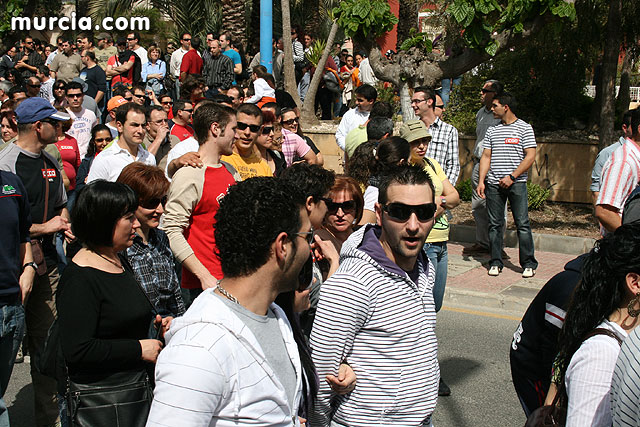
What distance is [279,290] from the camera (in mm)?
2393

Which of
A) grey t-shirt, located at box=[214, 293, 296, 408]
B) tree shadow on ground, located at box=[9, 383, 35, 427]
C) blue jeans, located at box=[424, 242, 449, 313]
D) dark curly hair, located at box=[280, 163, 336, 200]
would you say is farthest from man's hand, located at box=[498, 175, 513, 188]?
grey t-shirt, located at box=[214, 293, 296, 408]

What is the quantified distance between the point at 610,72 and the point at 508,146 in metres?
3.52

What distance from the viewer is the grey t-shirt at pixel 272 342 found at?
2.28 m

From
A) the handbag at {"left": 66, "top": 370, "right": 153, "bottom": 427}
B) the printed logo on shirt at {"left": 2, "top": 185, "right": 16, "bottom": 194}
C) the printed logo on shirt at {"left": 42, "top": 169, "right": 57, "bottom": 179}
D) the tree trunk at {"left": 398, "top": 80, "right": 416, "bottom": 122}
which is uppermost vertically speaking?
the tree trunk at {"left": 398, "top": 80, "right": 416, "bottom": 122}

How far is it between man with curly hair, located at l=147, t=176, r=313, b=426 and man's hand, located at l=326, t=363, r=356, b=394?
62cm

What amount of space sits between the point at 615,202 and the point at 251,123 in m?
2.69

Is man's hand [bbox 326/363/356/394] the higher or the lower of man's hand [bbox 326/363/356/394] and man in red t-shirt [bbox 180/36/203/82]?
the lower

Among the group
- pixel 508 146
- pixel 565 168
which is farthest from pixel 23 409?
pixel 565 168

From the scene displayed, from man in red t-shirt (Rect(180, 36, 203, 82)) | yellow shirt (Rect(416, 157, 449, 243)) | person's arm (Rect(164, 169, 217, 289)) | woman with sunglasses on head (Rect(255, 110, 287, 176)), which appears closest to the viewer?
person's arm (Rect(164, 169, 217, 289))

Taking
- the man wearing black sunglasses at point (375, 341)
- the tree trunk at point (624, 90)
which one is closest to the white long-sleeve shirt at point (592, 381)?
the man wearing black sunglasses at point (375, 341)

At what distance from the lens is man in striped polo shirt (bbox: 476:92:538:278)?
344 inches

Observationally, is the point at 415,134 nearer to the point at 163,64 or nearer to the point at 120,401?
the point at 120,401

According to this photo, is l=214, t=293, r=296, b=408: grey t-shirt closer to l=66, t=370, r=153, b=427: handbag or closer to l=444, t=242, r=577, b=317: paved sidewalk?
l=66, t=370, r=153, b=427: handbag

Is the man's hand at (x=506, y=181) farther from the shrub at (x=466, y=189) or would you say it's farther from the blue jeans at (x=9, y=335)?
the blue jeans at (x=9, y=335)
